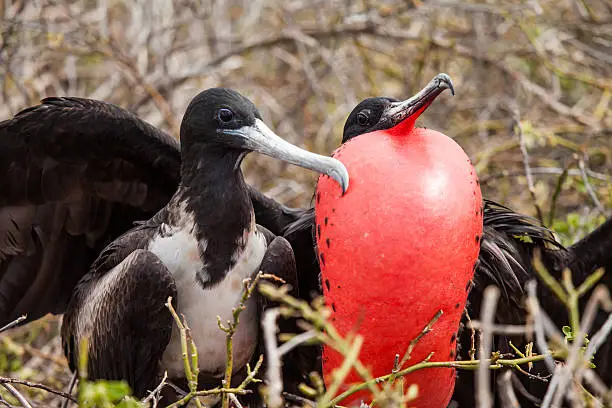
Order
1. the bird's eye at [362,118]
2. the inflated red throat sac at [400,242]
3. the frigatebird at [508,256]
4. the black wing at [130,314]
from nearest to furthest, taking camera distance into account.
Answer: the inflated red throat sac at [400,242] → the black wing at [130,314] → the bird's eye at [362,118] → the frigatebird at [508,256]

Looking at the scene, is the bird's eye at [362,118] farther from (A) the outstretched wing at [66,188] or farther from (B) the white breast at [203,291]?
(A) the outstretched wing at [66,188]

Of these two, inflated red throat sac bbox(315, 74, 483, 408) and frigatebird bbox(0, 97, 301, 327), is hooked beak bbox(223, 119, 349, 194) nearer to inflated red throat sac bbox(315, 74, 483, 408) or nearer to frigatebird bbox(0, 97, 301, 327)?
inflated red throat sac bbox(315, 74, 483, 408)

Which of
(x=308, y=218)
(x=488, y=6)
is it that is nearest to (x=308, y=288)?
(x=308, y=218)

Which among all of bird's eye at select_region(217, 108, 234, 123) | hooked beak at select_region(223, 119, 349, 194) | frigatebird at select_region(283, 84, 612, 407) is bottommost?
frigatebird at select_region(283, 84, 612, 407)

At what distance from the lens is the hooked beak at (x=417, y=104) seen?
8.41ft

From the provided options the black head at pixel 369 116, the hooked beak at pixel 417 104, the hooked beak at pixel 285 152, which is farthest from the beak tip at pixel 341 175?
the black head at pixel 369 116

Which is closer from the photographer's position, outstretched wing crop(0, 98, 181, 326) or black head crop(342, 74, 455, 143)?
black head crop(342, 74, 455, 143)

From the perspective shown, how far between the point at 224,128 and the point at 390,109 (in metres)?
0.52

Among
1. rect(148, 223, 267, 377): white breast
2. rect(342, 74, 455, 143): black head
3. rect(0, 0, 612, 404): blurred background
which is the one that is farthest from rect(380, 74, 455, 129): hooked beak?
rect(0, 0, 612, 404): blurred background

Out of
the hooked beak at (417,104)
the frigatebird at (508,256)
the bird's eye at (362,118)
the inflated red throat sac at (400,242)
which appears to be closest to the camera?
the inflated red throat sac at (400,242)

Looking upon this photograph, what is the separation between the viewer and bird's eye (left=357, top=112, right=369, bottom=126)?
3.04m

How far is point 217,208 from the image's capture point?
297 centimetres

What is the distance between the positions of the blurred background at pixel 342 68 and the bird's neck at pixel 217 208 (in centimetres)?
153

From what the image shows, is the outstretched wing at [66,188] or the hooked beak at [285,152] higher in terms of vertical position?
the hooked beak at [285,152]
